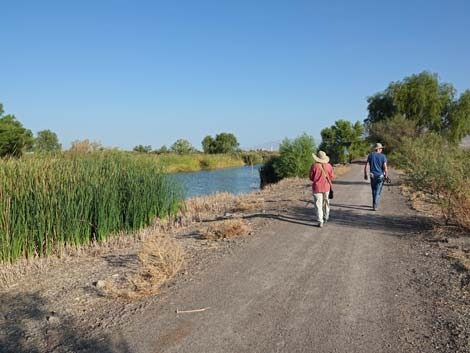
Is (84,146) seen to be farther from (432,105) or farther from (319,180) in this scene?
(432,105)

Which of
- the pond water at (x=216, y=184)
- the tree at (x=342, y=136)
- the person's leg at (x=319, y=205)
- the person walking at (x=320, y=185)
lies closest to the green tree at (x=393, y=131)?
the pond water at (x=216, y=184)

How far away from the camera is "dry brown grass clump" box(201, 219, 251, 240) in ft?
27.5

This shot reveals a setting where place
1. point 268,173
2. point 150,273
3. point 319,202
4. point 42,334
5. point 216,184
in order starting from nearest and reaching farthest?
point 42,334 < point 150,273 < point 319,202 < point 216,184 < point 268,173

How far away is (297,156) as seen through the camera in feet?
94.9

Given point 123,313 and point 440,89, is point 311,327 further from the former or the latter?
point 440,89

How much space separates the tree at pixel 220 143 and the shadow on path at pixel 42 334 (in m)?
99.4

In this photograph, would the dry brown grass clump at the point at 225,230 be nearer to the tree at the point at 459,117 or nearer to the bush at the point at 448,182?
the bush at the point at 448,182

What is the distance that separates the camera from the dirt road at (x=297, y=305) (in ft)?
12.5

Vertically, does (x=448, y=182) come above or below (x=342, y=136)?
below

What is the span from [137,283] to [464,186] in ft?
22.5

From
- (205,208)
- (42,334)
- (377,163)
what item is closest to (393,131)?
(377,163)

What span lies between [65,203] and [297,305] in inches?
238

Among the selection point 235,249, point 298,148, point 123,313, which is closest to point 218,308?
point 123,313

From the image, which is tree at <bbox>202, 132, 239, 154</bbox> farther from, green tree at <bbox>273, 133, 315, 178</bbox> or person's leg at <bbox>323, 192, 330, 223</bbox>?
person's leg at <bbox>323, 192, 330, 223</bbox>
